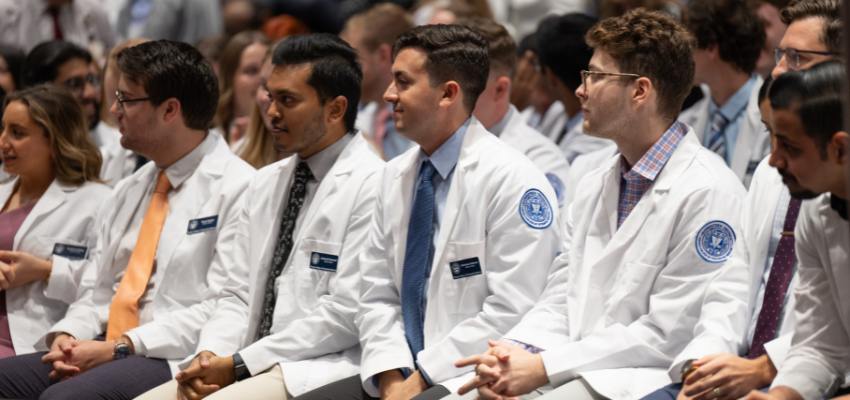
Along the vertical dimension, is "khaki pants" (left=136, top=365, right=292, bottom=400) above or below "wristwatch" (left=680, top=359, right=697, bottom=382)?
below

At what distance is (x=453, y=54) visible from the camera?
106 inches

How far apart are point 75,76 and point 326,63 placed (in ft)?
6.61

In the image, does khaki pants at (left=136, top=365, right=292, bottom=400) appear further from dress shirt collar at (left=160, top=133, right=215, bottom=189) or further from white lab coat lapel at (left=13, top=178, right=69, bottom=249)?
white lab coat lapel at (left=13, top=178, right=69, bottom=249)

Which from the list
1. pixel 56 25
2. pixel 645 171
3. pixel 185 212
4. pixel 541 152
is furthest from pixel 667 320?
pixel 56 25

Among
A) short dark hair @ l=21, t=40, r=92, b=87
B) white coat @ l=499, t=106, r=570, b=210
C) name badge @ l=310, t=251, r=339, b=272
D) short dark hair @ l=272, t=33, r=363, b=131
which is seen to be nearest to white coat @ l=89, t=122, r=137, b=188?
short dark hair @ l=21, t=40, r=92, b=87

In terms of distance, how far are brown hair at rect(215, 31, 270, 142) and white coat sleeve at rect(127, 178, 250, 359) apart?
1.62 m

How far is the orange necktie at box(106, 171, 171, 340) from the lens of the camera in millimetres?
3131

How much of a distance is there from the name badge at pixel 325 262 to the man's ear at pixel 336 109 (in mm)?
502

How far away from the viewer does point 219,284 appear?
3.10 meters

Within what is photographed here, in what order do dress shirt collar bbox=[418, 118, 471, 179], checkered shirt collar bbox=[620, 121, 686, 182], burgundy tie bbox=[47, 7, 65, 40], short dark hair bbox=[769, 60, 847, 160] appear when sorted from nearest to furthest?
short dark hair bbox=[769, 60, 847, 160]
checkered shirt collar bbox=[620, 121, 686, 182]
dress shirt collar bbox=[418, 118, 471, 179]
burgundy tie bbox=[47, 7, 65, 40]

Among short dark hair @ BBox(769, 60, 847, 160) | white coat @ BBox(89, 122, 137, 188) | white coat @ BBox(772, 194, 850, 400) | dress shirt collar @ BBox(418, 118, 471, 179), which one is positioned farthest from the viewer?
white coat @ BBox(89, 122, 137, 188)

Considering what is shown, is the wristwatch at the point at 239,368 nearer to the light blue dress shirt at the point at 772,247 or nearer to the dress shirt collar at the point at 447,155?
the dress shirt collar at the point at 447,155

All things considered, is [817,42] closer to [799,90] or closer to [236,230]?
[799,90]

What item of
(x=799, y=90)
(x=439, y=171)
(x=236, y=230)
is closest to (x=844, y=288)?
(x=799, y=90)
